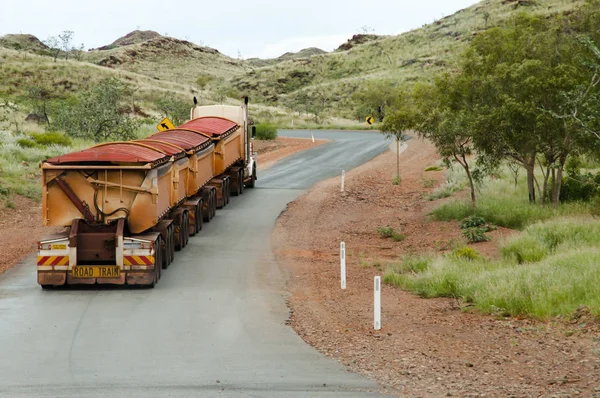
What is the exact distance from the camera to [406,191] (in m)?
32.8

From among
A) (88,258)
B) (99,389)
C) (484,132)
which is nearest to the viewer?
(99,389)

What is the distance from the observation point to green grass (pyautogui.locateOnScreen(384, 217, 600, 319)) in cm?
1303

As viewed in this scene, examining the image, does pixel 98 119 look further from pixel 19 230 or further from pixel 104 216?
pixel 104 216

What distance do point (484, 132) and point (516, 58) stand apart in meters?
2.34

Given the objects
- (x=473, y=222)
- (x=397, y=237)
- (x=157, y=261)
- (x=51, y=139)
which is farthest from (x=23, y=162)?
(x=473, y=222)

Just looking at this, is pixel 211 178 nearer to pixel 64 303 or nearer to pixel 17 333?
pixel 64 303

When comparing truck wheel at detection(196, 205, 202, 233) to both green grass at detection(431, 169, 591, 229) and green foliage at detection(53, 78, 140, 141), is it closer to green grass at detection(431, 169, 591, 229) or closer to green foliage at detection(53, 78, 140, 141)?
green grass at detection(431, 169, 591, 229)

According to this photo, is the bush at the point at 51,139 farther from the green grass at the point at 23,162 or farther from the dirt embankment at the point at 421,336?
the dirt embankment at the point at 421,336

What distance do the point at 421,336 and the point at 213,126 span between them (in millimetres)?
17460

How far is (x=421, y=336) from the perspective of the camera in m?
12.0

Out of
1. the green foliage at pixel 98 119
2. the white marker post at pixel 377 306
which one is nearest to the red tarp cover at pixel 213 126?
the white marker post at pixel 377 306

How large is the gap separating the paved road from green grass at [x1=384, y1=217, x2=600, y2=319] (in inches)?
124

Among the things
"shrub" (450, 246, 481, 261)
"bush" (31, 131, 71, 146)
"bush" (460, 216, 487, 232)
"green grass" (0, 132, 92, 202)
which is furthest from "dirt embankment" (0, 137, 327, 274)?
"bush" (31, 131, 71, 146)

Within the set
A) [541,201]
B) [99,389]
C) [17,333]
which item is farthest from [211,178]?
[99,389]
